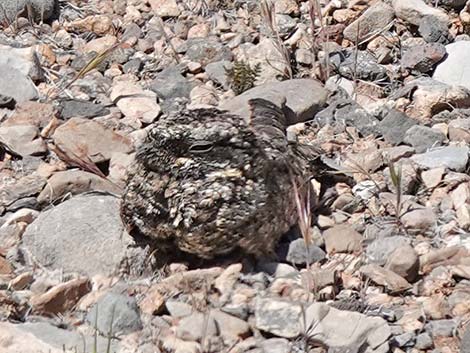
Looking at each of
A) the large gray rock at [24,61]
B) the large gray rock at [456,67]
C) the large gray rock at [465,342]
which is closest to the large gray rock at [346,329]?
the large gray rock at [465,342]

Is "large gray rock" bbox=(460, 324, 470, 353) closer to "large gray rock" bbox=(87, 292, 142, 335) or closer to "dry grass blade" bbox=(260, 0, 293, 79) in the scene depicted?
"large gray rock" bbox=(87, 292, 142, 335)

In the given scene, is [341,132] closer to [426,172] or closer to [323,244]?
[426,172]

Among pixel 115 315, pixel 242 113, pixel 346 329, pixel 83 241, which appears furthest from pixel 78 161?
pixel 346 329

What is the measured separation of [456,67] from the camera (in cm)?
478

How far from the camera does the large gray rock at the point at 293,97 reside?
448 centimetres

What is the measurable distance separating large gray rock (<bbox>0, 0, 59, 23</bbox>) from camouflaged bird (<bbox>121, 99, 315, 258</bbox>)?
6.87ft

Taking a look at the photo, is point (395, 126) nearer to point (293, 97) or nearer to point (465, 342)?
point (293, 97)

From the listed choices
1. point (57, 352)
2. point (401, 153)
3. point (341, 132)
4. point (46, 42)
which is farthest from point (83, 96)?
point (57, 352)

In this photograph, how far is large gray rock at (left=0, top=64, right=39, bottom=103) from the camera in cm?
481

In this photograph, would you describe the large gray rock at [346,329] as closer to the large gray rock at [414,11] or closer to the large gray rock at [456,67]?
the large gray rock at [456,67]

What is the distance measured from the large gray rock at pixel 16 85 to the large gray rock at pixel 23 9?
65 centimetres

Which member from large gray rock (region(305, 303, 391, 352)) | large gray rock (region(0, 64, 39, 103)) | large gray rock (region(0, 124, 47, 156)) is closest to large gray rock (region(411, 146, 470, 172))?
large gray rock (region(305, 303, 391, 352))

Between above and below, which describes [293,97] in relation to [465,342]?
below

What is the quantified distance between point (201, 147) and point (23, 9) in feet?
7.49
